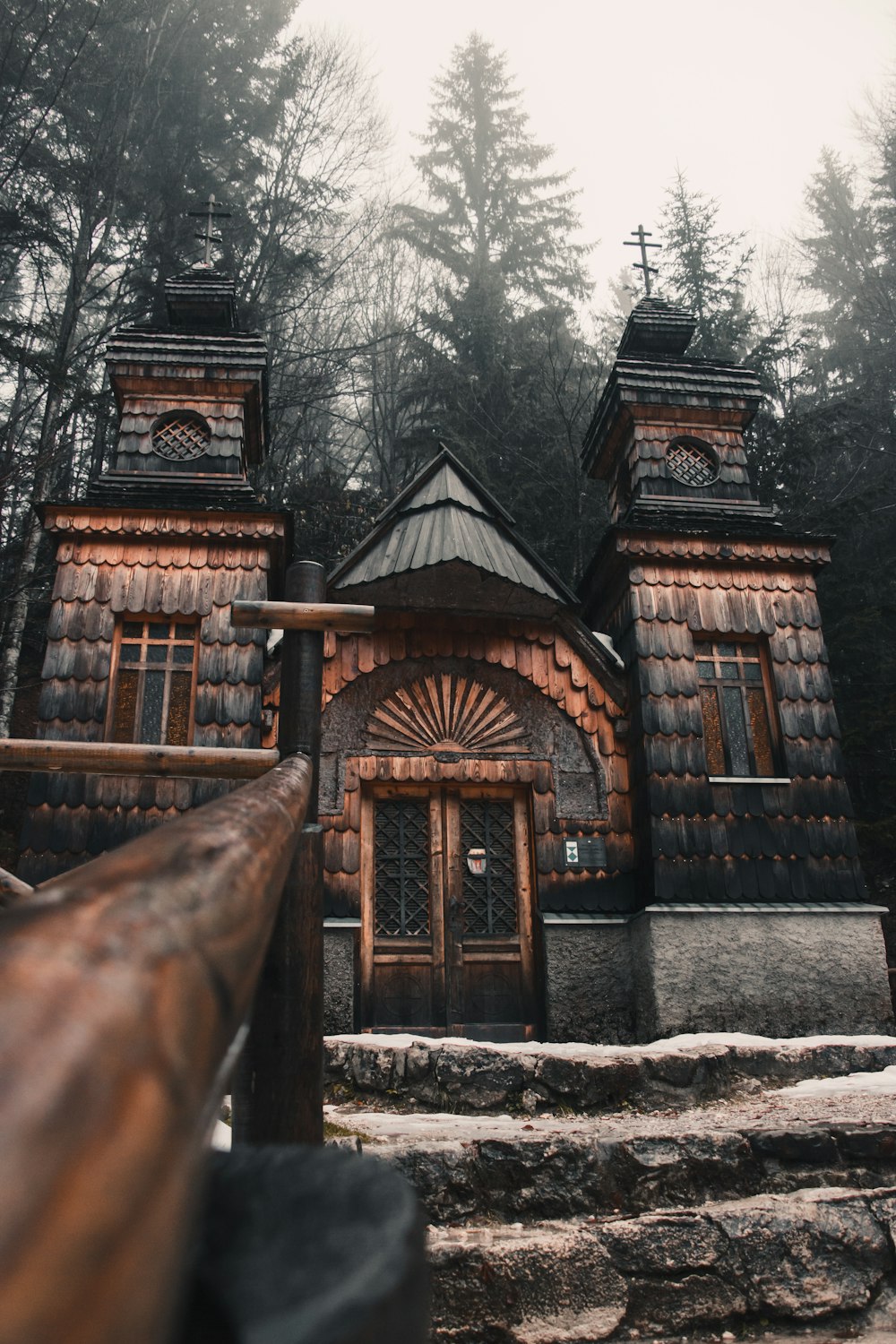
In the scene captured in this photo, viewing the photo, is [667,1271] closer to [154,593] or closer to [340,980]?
[340,980]

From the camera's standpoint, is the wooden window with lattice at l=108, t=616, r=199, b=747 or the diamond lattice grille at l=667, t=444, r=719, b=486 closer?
the wooden window with lattice at l=108, t=616, r=199, b=747

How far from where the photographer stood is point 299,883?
262 centimetres

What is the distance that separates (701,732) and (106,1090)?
10.4 m

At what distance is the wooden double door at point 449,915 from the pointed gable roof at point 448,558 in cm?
214

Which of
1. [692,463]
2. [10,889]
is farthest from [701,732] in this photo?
[10,889]

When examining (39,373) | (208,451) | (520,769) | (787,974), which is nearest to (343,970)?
→ (520,769)

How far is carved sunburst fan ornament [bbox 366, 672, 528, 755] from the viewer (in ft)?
34.1

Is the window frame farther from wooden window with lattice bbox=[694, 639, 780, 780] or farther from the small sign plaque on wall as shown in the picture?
the small sign plaque on wall

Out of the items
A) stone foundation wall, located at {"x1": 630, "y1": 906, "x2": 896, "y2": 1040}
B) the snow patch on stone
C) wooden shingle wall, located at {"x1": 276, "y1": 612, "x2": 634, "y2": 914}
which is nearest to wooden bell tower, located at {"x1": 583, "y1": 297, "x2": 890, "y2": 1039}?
stone foundation wall, located at {"x1": 630, "y1": 906, "x2": 896, "y2": 1040}

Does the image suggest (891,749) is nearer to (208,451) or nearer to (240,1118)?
(208,451)

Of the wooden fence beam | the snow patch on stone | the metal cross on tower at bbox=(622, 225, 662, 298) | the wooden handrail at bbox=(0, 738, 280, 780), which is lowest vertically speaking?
the snow patch on stone

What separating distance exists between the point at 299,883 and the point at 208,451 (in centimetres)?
988

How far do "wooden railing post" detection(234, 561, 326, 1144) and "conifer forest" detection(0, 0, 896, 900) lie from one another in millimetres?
9737

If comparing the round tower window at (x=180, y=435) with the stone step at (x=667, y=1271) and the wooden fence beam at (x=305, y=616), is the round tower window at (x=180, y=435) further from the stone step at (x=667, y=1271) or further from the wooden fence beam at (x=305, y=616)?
the stone step at (x=667, y=1271)
